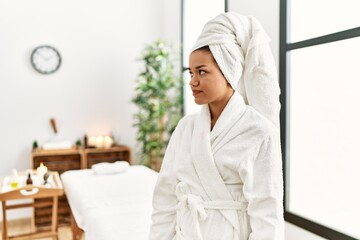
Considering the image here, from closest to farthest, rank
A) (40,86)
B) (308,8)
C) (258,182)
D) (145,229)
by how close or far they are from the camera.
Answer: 1. (258,182)
2. (145,229)
3. (308,8)
4. (40,86)

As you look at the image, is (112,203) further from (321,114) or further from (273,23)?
(273,23)

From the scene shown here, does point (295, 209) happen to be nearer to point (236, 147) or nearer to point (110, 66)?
point (236, 147)

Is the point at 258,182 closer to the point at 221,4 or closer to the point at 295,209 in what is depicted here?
the point at 295,209

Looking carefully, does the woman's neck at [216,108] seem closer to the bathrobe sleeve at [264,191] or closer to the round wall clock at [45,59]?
the bathrobe sleeve at [264,191]

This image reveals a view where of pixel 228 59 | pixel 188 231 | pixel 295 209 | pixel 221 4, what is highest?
pixel 221 4

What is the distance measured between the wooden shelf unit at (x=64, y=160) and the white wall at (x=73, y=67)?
0.29 meters

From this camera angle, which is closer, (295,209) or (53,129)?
(295,209)

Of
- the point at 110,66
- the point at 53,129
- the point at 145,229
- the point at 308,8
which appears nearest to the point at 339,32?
the point at 308,8

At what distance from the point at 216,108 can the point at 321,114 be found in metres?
1.37

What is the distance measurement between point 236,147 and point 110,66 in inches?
133

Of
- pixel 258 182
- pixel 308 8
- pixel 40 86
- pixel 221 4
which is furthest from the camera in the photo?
pixel 40 86

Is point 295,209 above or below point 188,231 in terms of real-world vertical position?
below

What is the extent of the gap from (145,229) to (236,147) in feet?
3.54

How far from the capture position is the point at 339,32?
2.03 m
